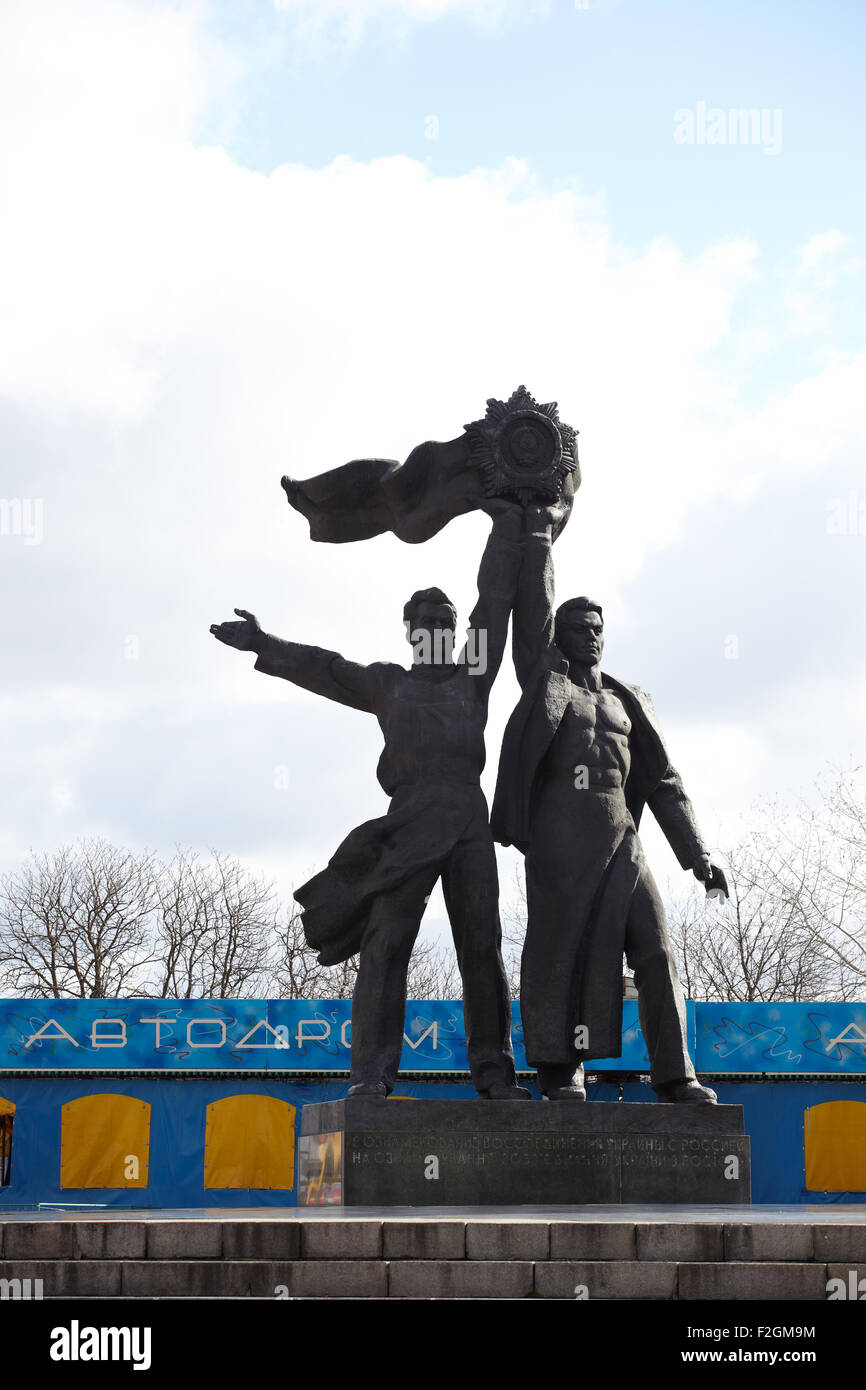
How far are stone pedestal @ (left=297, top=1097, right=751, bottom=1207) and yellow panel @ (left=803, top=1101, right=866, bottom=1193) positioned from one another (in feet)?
35.8

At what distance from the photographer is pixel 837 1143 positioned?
61.1 feet

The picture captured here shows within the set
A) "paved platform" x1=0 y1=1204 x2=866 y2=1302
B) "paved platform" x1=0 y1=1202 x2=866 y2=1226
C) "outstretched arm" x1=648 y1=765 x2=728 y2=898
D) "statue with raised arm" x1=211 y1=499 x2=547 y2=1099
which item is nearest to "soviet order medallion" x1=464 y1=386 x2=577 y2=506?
"statue with raised arm" x1=211 y1=499 x2=547 y2=1099

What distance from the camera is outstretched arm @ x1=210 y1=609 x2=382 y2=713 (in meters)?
9.55

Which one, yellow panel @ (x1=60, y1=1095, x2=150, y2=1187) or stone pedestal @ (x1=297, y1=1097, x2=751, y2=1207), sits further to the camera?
yellow panel @ (x1=60, y1=1095, x2=150, y2=1187)

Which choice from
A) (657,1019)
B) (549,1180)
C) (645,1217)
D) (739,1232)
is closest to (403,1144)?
(549,1180)

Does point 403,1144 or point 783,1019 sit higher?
point 783,1019

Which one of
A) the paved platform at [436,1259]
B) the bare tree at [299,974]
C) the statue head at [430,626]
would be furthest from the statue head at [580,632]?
the bare tree at [299,974]

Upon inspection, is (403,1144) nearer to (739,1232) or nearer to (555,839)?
(555,839)

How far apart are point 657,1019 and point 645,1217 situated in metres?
2.79

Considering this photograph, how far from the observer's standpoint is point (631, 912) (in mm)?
8852

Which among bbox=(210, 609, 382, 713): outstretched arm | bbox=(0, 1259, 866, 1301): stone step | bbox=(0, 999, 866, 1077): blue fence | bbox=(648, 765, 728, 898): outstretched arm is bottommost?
bbox=(0, 1259, 866, 1301): stone step

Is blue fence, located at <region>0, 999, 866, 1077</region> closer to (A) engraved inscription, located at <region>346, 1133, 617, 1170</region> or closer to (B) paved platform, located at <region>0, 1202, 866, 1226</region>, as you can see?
(A) engraved inscription, located at <region>346, 1133, 617, 1170</region>
